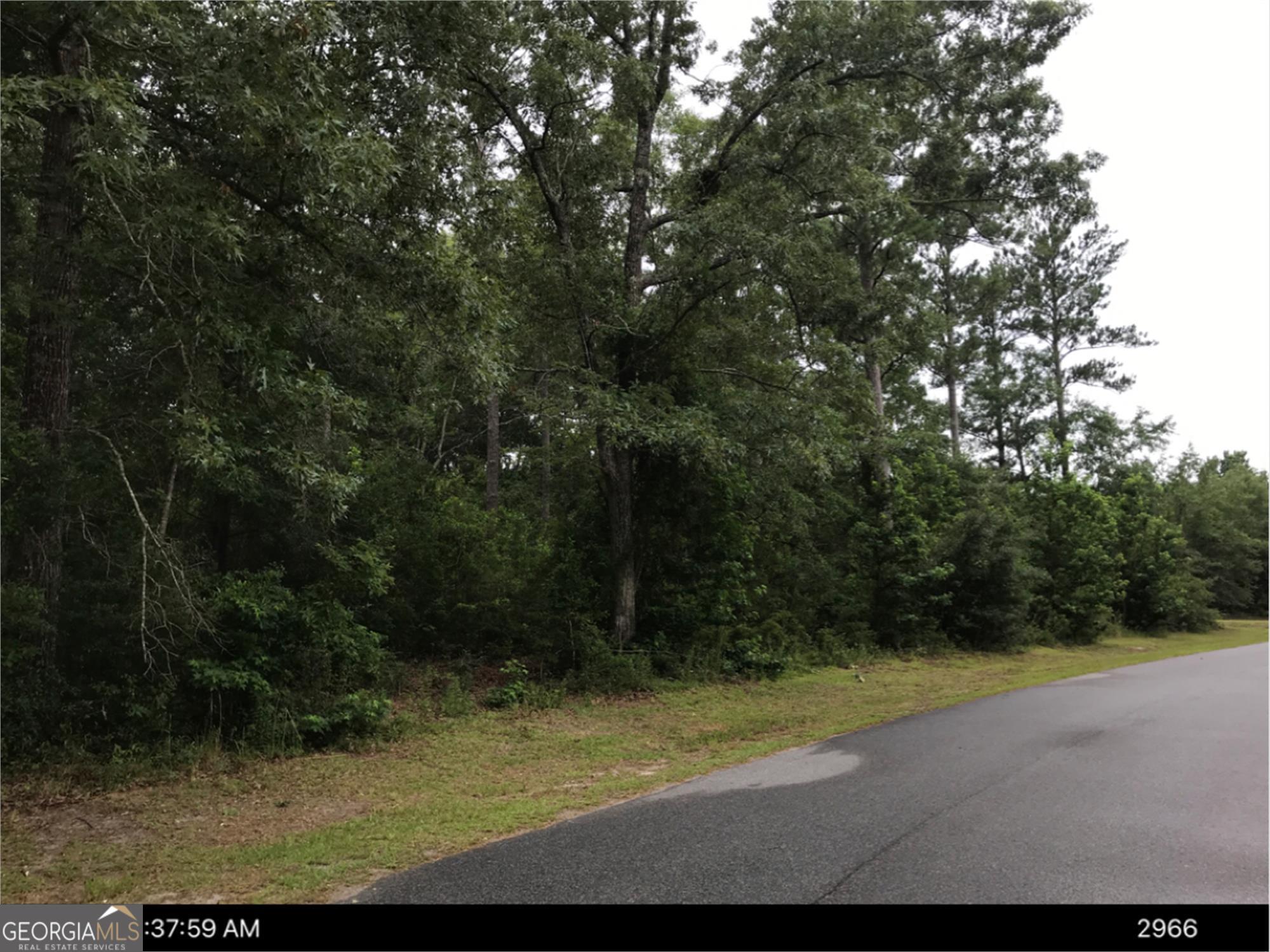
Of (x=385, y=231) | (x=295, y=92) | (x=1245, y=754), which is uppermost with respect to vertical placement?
(x=295, y=92)

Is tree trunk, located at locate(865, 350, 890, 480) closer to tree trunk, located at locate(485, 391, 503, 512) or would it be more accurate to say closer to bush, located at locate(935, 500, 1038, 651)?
bush, located at locate(935, 500, 1038, 651)

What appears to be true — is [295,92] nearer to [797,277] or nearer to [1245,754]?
[797,277]

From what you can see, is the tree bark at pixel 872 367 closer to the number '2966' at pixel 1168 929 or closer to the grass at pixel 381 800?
the grass at pixel 381 800

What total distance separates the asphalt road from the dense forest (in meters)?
3.85

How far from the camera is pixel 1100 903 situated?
13.3 feet

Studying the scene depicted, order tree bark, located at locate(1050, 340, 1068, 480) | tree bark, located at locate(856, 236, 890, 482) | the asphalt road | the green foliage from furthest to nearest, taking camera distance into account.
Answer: tree bark, located at locate(1050, 340, 1068, 480), the green foliage, tree bark, located at locate(856, 236, 890, 482), the asphalt road

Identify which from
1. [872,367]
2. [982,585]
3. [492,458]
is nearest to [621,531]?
[492,458]

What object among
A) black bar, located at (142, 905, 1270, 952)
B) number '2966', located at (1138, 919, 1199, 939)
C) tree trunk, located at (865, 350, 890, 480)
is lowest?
number '2966', located at (1138, 919, 1199, 939)

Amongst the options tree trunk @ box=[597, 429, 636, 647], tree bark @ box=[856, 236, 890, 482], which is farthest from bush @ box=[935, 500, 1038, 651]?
tree trunk @ box=[597, 429, 636, 647]

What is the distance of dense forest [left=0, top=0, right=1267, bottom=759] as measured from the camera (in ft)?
22.4

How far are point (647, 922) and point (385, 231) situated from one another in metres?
6.32

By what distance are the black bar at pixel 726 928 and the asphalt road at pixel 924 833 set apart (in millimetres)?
107

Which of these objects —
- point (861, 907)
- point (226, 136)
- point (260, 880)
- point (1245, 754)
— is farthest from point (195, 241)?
point (1245, 754)

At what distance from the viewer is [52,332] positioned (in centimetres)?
751
